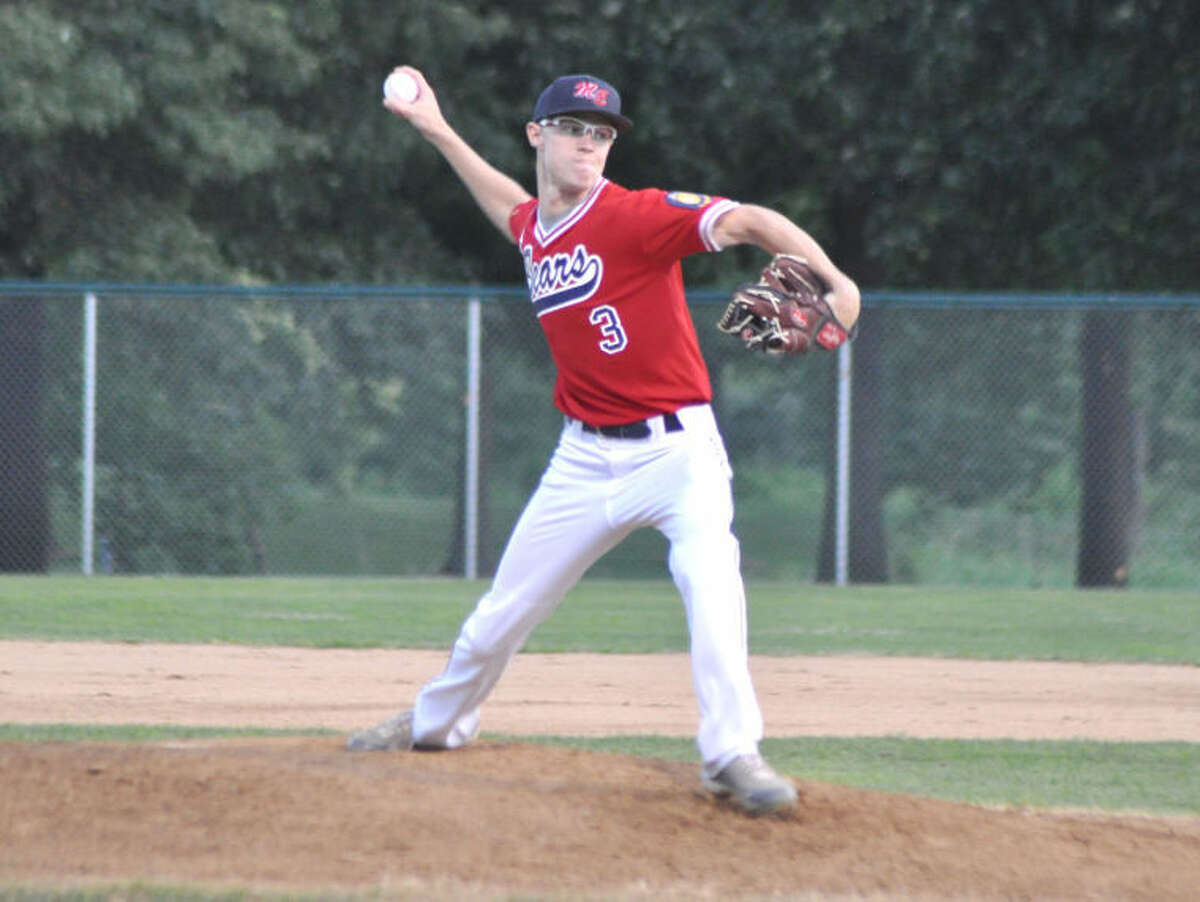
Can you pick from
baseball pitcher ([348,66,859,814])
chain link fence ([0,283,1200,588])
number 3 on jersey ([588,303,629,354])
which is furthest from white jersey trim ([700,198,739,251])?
chain link fence ([0,283,1200,588])

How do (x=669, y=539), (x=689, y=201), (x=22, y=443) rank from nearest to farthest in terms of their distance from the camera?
(x=689, y=201), (x=669, y=539), (x=22, y=443)

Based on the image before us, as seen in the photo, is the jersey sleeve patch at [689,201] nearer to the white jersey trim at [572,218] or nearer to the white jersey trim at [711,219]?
the white jersey trim at [711,219]

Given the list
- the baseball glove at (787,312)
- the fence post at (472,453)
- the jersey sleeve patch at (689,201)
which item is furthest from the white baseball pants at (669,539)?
the fence post at (472,453)

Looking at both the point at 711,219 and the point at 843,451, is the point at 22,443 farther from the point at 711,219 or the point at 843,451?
the point at 711,219

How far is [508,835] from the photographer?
14.7 ft

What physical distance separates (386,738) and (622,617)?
6.14m

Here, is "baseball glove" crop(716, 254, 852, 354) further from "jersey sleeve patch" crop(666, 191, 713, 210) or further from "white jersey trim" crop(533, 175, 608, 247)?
"white jersey trim" crop(533, 175, 608, 247)

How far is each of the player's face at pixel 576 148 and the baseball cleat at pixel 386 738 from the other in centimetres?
177

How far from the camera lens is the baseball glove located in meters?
4.51

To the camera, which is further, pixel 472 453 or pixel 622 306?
pixel 472 453

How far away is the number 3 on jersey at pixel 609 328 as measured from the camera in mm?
4926

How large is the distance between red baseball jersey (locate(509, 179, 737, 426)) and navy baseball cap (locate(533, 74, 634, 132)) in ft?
0.69

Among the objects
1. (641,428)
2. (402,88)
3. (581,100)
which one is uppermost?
(402,88)

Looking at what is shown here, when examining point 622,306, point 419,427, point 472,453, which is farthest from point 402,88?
point 419,427
